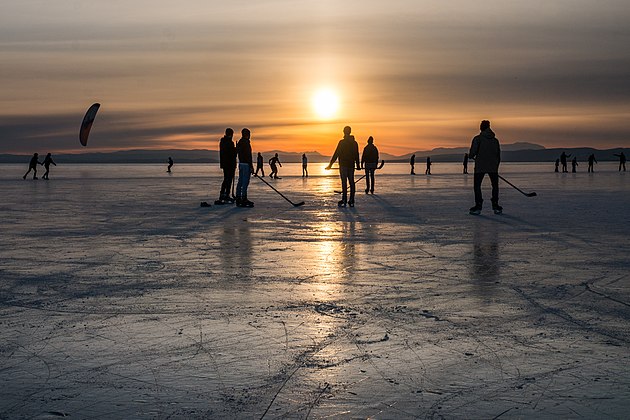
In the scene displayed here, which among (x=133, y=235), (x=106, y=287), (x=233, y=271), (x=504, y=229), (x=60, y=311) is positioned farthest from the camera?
(x=504, y=229)

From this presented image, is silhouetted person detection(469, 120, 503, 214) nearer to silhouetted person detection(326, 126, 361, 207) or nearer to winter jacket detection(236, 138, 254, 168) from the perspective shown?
silhouetted person detection(326, 126, 361, 207)

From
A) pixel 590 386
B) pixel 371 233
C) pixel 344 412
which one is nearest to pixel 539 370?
pixel 590 386

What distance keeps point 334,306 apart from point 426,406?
89.4 inches

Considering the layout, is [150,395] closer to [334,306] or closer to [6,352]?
[6,352]

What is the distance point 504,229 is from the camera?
11805mm

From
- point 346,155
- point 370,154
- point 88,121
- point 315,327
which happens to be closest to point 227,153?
point 346,155

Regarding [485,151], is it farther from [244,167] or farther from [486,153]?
[244,167]

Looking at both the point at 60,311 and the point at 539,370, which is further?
the point at 60,311

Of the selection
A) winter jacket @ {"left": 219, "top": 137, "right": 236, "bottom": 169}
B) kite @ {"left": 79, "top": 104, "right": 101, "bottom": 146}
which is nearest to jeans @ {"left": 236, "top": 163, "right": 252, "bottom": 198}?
winter jacket @ {"left": 219, "top": 137, "right": 236, "bottom": 169}

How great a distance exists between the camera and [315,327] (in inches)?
193

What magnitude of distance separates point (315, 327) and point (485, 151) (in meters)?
11.2

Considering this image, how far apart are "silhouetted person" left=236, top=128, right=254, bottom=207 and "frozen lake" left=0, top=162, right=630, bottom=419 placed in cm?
657

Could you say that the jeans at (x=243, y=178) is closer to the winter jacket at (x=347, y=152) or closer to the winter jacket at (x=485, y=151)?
the winter jacket at (x=347, y=152)

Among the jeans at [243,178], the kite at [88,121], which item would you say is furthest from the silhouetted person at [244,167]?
the kite at [88,121]
